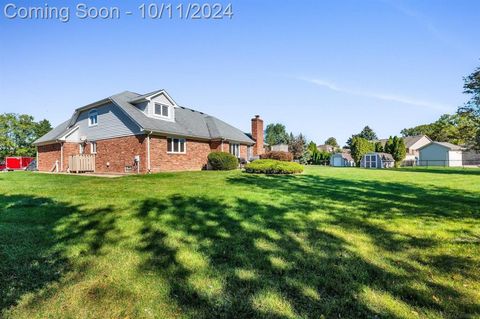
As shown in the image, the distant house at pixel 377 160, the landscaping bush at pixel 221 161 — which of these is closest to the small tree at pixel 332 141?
the distant house at pixel 377 160

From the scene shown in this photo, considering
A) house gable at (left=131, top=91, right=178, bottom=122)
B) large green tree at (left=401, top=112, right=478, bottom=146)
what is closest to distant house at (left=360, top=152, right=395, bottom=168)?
large green tree at (left=401, top=112, right=478, bottom=146)

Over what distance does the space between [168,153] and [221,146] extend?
5.17 m

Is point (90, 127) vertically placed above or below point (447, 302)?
above

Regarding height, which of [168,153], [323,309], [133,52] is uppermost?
[133,52]

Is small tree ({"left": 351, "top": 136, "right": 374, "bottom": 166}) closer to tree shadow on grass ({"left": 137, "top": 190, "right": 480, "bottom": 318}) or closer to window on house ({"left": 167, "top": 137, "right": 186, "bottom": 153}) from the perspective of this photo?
window on house ({"left": 167, "top": 137, "right": 186, "bottom": 153})

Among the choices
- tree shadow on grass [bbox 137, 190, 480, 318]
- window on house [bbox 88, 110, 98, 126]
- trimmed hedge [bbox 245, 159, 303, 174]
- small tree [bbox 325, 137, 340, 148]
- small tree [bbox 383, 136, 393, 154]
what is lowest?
tree shadow on grass [bbox 137, 190, 480, 318]

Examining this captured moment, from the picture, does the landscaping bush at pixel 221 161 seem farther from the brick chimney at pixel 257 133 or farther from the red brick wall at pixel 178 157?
the brick chimney at pixel 257 133

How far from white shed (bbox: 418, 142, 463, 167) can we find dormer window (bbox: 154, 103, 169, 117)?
50367 mm

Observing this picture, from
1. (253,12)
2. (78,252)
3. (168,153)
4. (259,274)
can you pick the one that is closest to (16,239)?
(78,252)

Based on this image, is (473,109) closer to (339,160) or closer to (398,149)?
(398,149)

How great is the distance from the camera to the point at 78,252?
4055 mm

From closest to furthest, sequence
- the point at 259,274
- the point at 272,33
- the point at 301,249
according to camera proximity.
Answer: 1. the point at 259,274
2. the point at 301,249
3. the point at 272,33

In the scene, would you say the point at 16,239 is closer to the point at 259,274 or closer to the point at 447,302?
the point at 259,274

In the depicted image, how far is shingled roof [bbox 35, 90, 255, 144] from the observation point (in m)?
18.1
